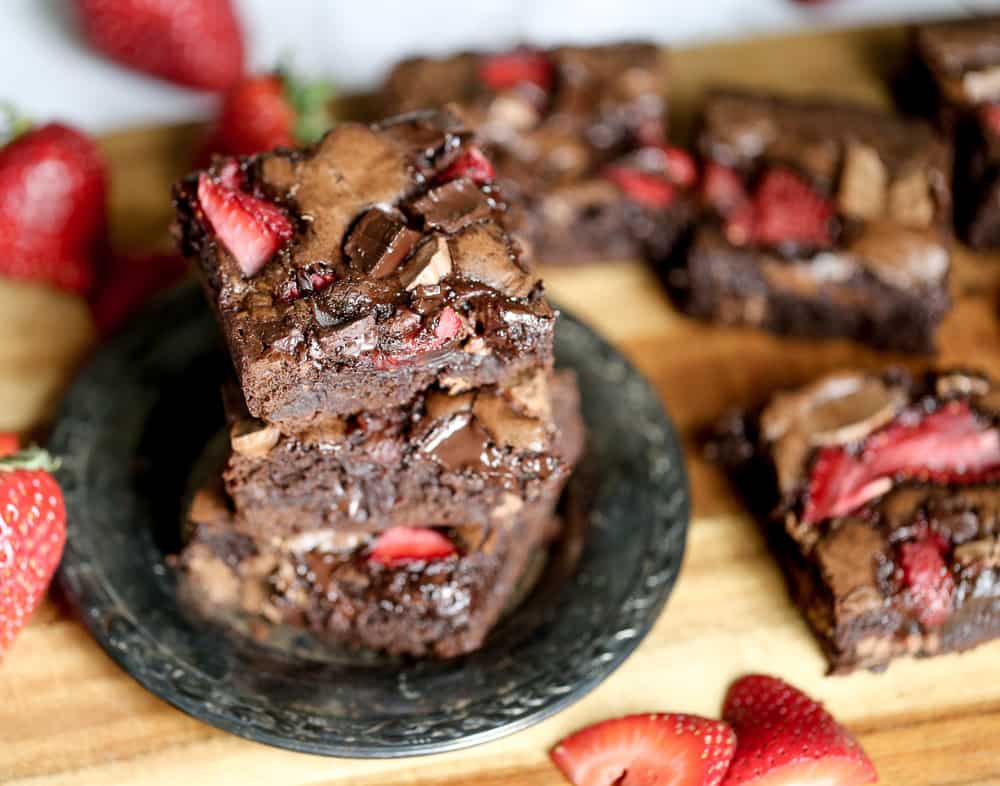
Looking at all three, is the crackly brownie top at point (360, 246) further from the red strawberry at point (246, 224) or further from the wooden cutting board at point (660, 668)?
the wooden cutting board at point (660, 668)

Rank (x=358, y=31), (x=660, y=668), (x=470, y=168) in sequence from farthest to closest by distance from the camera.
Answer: (x=358, y=31) < (x=660, y=668) < (x=470, y=168)

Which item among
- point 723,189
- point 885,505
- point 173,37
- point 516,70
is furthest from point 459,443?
point 173,37

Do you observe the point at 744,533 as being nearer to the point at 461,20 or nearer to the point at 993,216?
the point at 993,216

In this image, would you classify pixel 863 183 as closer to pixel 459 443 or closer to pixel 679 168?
pixel 679 168

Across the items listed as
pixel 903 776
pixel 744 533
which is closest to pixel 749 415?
pixel 744 533

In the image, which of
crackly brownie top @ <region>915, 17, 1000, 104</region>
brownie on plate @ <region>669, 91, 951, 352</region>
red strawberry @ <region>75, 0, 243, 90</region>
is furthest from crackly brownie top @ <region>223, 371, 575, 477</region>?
crackly brownie top @ <region>915, 17, 1000, 104</region>

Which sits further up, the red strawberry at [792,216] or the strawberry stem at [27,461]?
the strawberry stem at [27,461]

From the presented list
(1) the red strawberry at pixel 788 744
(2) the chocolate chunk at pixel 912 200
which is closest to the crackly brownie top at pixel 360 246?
(1) the red strawberry at pixel 788 744

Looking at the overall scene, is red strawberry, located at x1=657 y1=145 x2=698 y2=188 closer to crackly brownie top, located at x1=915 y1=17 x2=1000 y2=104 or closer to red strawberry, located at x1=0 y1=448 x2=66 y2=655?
crackly brownie top, located at x1=915 y1=17 x2=1000 y2=104
